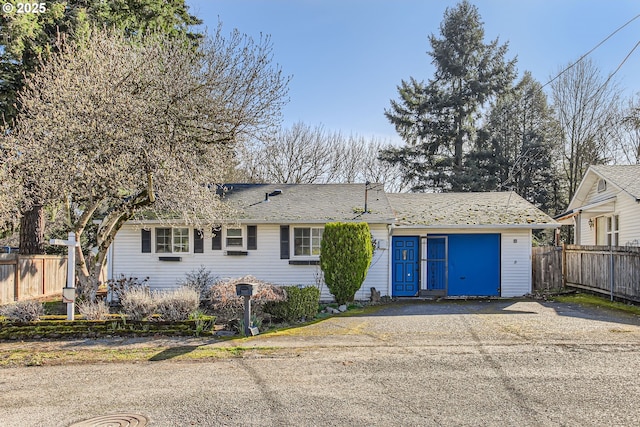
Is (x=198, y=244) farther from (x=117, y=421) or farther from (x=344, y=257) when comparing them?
(x=117, y=421)

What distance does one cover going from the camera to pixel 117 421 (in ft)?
15.8

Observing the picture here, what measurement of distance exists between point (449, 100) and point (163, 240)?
2172 centimetres

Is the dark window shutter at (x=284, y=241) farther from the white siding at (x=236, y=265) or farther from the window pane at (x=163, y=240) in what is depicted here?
the window pane at (x=163, y=240)

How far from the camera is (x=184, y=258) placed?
1443 centimetres

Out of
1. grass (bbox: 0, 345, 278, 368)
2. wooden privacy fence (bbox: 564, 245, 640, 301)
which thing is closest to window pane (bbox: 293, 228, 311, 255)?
grass (bbox: 0, 345, 278, 368)

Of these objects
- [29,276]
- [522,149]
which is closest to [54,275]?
[29,276]

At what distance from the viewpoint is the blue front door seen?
14.9 metres

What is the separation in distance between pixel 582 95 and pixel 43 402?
102 ft

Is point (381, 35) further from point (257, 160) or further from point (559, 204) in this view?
point (559, 204)

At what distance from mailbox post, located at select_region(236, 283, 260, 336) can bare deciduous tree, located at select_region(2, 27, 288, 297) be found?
293 centimetres

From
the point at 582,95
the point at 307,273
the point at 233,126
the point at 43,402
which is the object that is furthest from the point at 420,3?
the point at 582,95

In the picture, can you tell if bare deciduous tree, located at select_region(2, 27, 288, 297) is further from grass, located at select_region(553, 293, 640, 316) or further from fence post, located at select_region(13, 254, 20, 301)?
Answer: grass, located at select_region(553, 293, 640, 316)

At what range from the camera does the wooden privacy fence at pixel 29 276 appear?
1409 cm

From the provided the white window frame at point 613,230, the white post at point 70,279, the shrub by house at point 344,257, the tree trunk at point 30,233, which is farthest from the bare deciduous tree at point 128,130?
the white window frame at point 613,230
